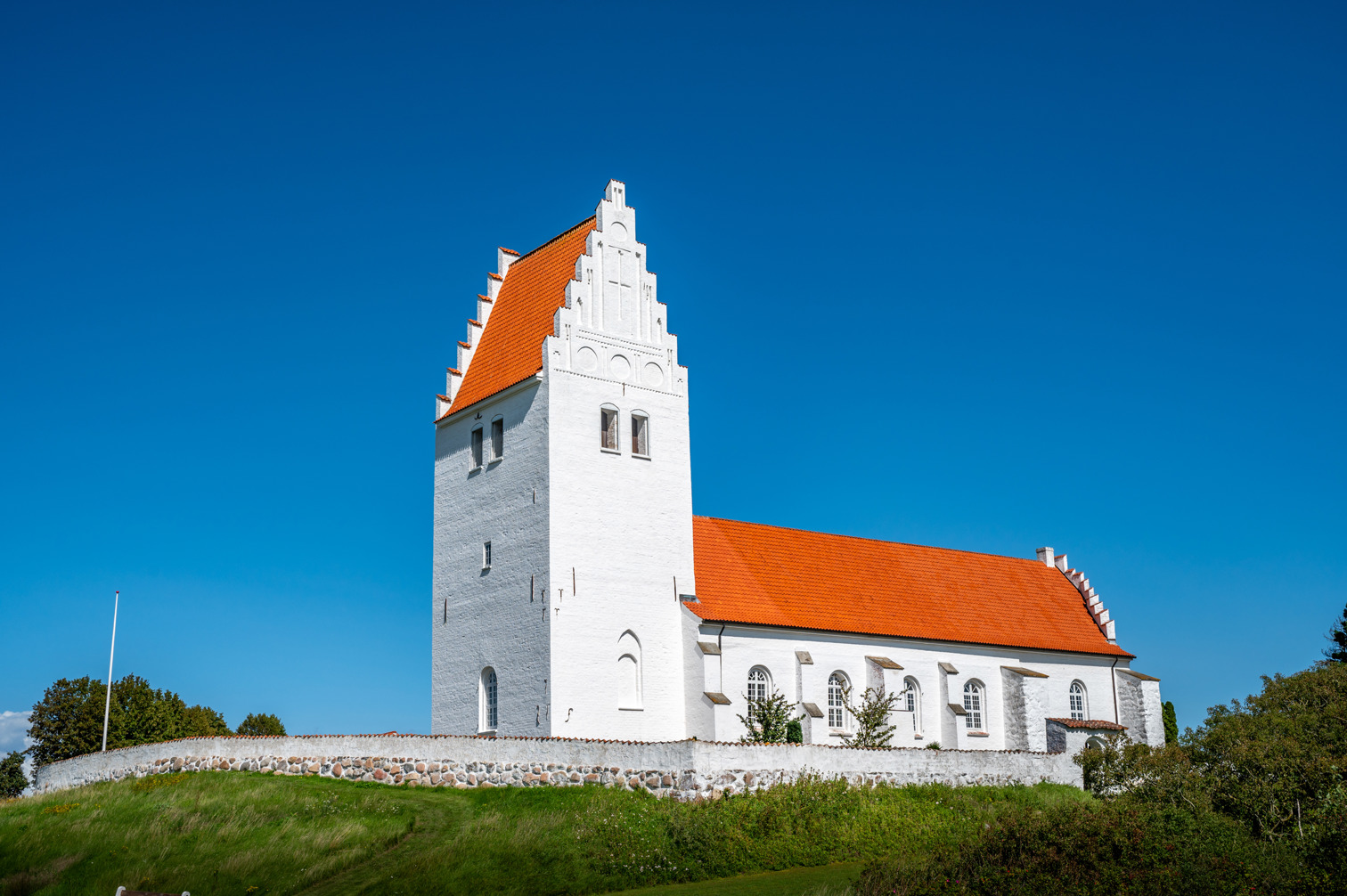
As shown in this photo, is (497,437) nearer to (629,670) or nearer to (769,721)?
(629,670)

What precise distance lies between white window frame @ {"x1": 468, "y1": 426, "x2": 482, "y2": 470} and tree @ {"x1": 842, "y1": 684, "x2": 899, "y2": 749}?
13.7m

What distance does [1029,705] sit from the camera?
4291 centimetres

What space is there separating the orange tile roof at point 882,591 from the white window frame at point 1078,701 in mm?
1422

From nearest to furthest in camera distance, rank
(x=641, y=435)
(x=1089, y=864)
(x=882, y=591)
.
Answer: (x=1089, y=864) < (x=641, y=435) < (x=882, y=591)

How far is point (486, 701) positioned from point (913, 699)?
14765mm

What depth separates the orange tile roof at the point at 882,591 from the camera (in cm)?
3934

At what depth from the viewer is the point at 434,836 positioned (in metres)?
24.6

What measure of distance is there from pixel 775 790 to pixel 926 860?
789cm

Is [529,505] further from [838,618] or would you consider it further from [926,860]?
[926,860]

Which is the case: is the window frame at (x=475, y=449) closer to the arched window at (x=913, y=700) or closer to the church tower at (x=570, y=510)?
the church tower at (x=570, y=510)

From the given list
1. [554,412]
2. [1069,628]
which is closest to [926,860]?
[554,412]

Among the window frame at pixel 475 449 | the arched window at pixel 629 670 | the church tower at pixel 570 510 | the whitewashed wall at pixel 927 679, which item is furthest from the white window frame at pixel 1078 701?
the window frame at pixel 475 449

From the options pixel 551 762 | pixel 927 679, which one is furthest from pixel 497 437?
pixel 927 679

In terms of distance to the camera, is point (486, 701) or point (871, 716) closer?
point (486, 701)
